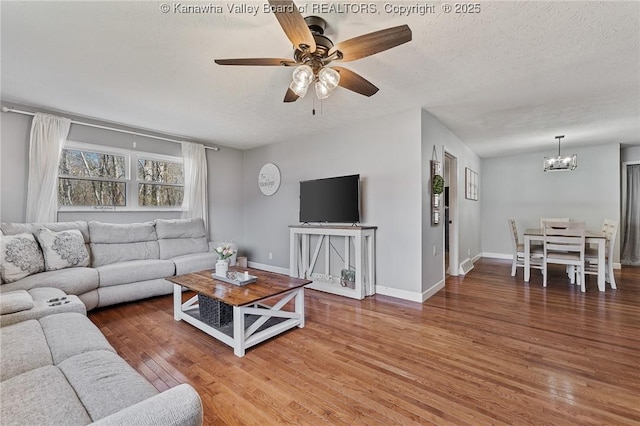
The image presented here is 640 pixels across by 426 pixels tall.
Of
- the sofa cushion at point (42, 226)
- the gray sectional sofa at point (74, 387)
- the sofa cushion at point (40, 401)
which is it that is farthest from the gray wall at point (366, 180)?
the sofa cushion at point (40, 401)

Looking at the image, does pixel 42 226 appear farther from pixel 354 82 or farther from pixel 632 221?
pixel 632 221

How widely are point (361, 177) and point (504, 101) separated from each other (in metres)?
1.88

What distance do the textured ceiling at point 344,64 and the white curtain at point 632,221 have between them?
2247 millimetres

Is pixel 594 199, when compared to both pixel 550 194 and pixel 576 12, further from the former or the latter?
pixel 576 12

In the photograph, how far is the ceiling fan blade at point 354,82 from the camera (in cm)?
200

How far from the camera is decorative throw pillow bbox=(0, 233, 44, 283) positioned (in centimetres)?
262

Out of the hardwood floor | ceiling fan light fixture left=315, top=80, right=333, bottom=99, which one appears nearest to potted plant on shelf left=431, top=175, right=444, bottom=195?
the hardwood floor

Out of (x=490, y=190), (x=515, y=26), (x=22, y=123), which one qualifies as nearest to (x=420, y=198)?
(x=515, y=26)

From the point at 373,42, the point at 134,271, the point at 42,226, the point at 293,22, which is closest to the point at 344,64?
the point at 373,42

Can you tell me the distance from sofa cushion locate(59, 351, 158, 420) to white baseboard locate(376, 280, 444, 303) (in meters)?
3.00

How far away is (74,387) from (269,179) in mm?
4379

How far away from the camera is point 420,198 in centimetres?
348

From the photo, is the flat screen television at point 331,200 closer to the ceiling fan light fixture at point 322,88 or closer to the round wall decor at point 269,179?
the round wall decor at point 269,179

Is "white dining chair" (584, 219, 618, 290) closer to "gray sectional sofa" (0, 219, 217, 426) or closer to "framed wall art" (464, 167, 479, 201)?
"framed wall art" (464, 167, 479, 201)
